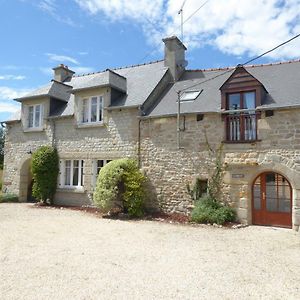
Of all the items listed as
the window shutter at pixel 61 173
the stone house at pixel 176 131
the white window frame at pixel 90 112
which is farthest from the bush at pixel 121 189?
the window shutter at pixel 61 173

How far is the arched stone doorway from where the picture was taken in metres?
15.5

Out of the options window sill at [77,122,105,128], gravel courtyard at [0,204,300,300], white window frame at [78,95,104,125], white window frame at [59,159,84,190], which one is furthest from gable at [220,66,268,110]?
white window frame at [59,159,84,190]

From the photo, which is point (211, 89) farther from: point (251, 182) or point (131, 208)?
point (131, 208)

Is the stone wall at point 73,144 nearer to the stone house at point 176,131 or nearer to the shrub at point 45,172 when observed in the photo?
the stone house at point 176,131

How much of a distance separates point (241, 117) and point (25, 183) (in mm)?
11005

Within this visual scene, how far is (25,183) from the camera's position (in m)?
15.7

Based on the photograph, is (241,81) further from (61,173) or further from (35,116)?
(35,116)

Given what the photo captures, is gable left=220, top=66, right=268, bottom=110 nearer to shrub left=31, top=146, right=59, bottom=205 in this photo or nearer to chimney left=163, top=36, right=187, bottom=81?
chimney left=163, top=36, right=187, bottom=81

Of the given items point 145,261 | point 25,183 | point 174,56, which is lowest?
point 145,261

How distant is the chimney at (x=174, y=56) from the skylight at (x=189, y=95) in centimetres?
178

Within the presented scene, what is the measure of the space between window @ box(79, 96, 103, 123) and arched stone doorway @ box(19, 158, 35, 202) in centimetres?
392

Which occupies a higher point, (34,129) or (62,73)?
(62,73)

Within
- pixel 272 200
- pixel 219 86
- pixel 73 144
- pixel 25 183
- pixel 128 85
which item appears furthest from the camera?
pixel 25 183

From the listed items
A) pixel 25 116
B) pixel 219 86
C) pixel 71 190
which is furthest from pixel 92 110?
pixel 219 86
